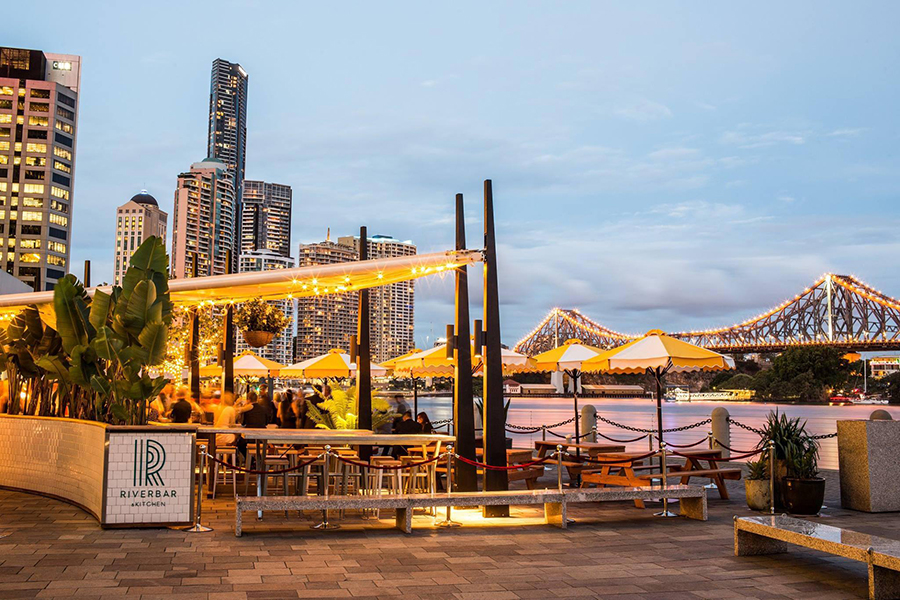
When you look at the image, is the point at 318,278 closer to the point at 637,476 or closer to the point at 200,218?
the point at 637,476

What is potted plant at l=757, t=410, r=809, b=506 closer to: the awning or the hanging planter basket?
the awning

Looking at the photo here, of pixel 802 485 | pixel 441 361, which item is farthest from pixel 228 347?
pixel 802 485

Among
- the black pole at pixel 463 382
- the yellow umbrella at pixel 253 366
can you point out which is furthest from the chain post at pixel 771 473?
the yellow umbrella at pixel 253 366

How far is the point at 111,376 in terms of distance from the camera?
9820 millimetres

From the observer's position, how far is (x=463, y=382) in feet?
30.8

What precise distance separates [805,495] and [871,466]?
3.90 feet

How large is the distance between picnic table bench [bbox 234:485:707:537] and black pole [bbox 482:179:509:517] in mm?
497

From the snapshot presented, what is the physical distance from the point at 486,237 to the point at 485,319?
95 centimetres

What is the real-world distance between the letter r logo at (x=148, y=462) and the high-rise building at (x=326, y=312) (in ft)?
26.8

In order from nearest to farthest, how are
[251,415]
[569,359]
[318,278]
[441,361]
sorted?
[318,278], [251,415], [441,361], [569,359]

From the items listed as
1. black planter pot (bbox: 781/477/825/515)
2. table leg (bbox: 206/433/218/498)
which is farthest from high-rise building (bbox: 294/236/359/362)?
black planter pot (bbox: 781/477/825/515)

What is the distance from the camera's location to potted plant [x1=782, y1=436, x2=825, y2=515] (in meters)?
9.33

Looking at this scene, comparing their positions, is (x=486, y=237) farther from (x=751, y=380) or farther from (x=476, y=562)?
(x=751, y=380)

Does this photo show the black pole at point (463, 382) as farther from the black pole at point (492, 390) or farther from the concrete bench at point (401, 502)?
the concrete bench at point (401, 502)
